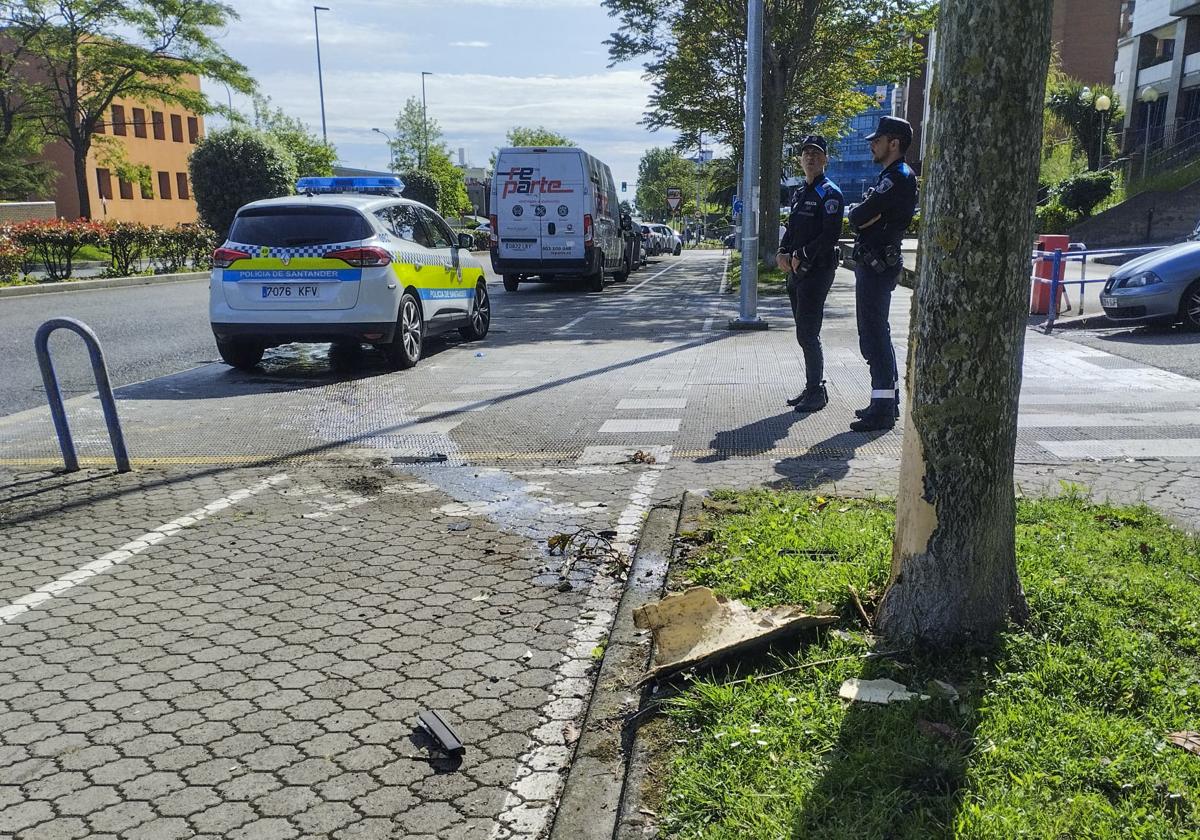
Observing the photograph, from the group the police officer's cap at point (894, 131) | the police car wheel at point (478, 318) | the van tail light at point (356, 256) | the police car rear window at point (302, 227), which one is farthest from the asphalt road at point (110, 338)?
the police officer's cap at point (894, 131)

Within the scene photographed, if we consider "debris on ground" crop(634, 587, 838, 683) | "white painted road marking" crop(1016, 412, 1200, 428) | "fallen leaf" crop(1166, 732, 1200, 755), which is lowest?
"white painted road marking" crop(1016, 412, 1200, 428)

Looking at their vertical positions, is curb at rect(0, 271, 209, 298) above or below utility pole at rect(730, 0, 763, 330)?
below

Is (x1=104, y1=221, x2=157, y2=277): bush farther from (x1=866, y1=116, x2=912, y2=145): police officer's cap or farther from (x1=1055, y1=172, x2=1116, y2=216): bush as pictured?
(x1=1055, y1=172, x2=1116, y2=216): bush

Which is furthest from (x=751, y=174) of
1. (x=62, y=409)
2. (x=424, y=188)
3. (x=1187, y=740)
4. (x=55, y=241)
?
(x=424, y=188)

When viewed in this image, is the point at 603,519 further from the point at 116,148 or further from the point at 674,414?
the point at 116,148

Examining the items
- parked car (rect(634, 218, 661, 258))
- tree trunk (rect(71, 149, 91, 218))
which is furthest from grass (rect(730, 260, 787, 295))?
tree trunk (rect(71, 149, 91, 218))

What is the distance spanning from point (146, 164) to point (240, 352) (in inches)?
2160

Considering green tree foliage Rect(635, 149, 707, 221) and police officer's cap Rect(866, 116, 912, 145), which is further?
green tree foliage Rect(635, 149, 707, 221)

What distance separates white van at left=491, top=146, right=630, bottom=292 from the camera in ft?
67.7

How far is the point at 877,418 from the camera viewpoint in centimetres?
706

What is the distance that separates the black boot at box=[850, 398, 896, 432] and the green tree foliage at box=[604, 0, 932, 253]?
18.7 metres

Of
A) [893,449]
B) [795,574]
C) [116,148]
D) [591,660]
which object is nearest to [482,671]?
[591,660]

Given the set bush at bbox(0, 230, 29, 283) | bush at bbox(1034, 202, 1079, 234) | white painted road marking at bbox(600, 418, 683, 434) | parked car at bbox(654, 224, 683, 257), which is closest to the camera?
white painted road marking at bbox(600, 418, 683, 434)

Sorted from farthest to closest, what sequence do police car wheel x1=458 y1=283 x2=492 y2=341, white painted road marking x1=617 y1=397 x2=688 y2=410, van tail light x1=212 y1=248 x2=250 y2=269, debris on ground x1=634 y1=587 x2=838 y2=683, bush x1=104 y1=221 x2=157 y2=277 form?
bush x1=104 y1=221 x2=157 y2=277, police car wheel x1=458 y1=283 x2=492 y2=341, van tail light x1=212 y1=248 x2=250 y2=269, white painted road marking x1=617 y1=397 x2=688 y2=410, debris on ground x1=634 y1=587 x2=838 y2=683
